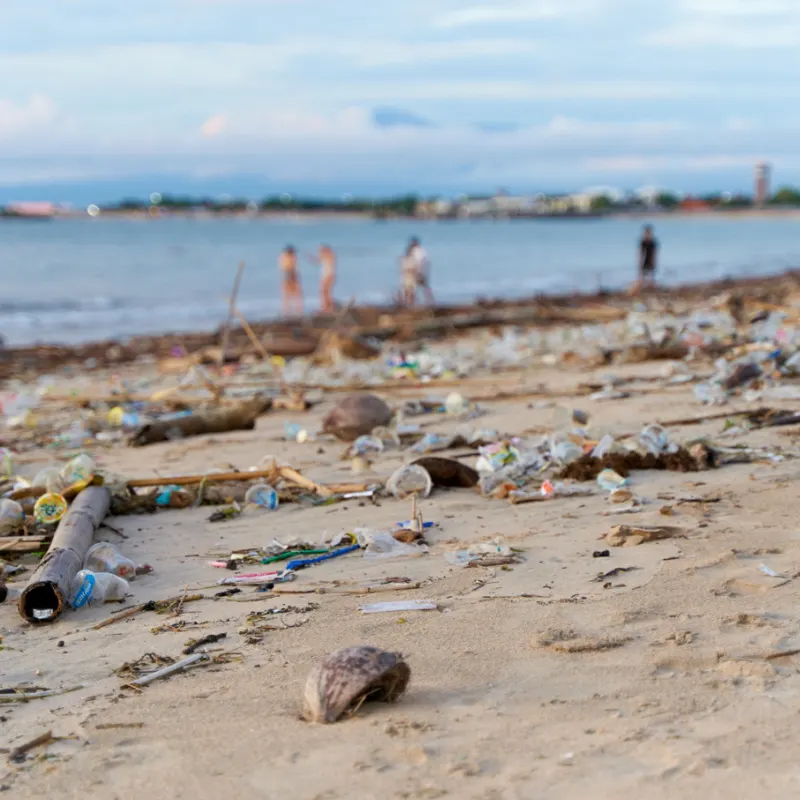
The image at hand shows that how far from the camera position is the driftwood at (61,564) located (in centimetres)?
317

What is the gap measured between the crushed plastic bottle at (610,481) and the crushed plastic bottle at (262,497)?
144 cm

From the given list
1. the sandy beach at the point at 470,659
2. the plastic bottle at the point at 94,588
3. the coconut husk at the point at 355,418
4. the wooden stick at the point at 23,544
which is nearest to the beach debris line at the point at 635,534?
the sandy beach at the point at 470,659

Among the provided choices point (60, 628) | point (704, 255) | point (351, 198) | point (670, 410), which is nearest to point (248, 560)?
point (60, 628)

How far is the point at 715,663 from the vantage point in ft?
8.32

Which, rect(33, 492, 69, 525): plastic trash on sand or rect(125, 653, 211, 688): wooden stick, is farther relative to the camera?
rect(33, 492, 69, 525): plastic trash on sand

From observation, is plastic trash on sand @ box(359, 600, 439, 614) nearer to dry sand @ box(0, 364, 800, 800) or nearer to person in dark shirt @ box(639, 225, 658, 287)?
dry sand @ box(0, 364, 800, 800)

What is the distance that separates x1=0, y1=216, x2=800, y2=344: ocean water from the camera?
2125 centimetres

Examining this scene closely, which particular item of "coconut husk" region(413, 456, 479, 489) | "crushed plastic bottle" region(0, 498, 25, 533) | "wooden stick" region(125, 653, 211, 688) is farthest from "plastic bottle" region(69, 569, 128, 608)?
"coconut husk" region(413, 456, 479, 489)

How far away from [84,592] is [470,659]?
138cm

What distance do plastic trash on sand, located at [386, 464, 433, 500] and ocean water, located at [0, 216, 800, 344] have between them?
12.5m

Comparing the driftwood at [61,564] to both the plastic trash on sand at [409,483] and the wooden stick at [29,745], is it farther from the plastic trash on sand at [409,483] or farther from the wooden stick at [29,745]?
the plastic trash on sand at [409,483]

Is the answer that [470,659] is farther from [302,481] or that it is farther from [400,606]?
[302,481]

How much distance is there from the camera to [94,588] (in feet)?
10.9

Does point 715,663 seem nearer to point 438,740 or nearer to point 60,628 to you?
point 438,740
